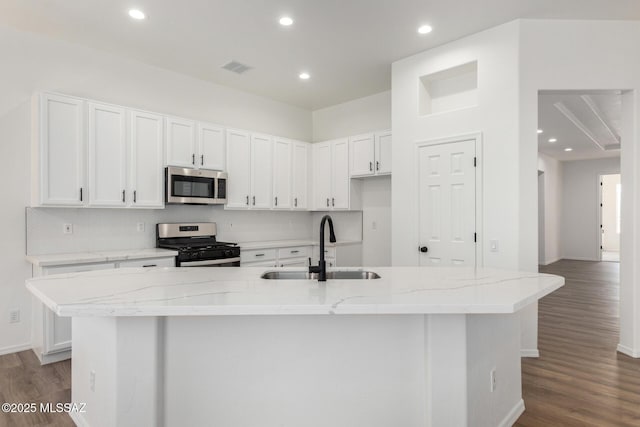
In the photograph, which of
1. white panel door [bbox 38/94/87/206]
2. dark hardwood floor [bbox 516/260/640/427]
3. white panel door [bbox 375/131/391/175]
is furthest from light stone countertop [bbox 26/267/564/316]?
white panel door [bbox 375/131/391/175]

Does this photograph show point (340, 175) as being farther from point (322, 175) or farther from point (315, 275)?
point (315, 275)

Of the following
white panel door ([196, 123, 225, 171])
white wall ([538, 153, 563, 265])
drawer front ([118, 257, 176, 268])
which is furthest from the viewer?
white wall ([538, 153, 563, 265])

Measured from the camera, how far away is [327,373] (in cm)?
186

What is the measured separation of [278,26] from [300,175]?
247 centimetres

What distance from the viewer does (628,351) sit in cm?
338

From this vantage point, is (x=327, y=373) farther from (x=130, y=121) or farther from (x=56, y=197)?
(x=130, y=121)

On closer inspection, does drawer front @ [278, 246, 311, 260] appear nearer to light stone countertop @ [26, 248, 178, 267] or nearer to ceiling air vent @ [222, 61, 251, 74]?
light stone countertop @ [26, 248, 178, 267]

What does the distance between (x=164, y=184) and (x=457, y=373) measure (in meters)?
3.56

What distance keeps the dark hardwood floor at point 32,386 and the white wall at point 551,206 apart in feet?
32.4

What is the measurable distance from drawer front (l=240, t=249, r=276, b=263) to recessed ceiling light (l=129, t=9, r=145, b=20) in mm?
2683

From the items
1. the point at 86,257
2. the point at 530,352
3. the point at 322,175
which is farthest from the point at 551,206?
the point at 86,257

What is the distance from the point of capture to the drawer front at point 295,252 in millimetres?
5125

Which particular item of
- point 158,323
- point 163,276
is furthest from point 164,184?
point 158,323

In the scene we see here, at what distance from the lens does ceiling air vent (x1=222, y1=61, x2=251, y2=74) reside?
14.2 feet
